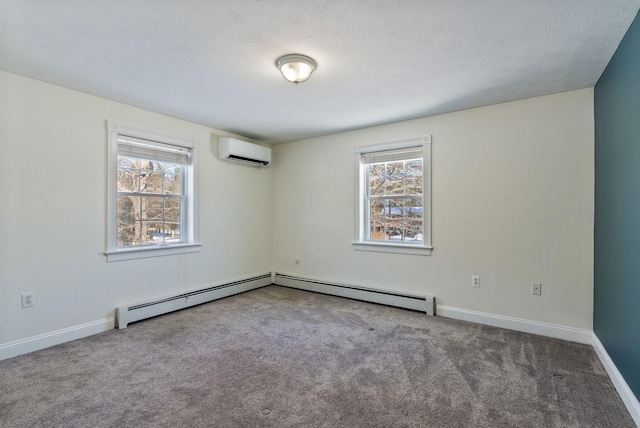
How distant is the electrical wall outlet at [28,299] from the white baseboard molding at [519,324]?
4082 millimetres

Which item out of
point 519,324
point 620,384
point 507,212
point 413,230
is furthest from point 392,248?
point 620,384

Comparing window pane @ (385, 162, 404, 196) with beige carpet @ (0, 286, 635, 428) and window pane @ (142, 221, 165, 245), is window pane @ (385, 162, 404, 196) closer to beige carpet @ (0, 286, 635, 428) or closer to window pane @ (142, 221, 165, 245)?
beige carpet @ (0, 286, 635, 428)

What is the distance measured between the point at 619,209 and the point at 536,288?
3.99 ft

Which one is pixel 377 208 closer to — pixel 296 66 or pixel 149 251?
pixel 296 66

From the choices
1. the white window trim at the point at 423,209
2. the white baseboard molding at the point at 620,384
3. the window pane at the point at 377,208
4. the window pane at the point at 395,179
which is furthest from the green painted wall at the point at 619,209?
the window pane at the point at 377,208

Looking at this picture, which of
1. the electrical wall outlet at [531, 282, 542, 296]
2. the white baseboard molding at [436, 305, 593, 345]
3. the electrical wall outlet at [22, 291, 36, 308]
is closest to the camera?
the electrical wall outlet at [22, 291, 36, 308]

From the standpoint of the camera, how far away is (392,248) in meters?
3.95

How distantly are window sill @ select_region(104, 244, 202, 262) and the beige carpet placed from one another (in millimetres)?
755

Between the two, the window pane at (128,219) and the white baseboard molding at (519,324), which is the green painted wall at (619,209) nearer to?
the white baseboard molding at (519,324)

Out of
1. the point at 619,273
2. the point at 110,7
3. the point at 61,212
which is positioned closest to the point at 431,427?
the point at 619,273

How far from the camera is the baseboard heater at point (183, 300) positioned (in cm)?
320

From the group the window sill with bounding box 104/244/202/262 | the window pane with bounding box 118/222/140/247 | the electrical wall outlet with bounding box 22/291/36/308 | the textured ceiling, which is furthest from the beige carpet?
the textured ceiling

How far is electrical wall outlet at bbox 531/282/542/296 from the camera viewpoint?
3.02m

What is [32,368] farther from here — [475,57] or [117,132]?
[475,57]
